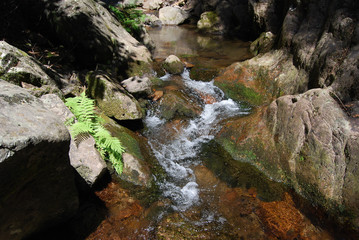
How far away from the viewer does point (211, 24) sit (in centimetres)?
1895

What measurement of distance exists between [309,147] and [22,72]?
6.03 metres

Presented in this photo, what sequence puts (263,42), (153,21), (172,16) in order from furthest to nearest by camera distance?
(172,16), (153,21), (263,42)

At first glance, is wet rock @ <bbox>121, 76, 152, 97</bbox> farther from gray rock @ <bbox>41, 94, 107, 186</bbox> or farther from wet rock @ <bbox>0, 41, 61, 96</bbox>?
gray rock @ <bbox>41, 94, 107, 186</bbox>

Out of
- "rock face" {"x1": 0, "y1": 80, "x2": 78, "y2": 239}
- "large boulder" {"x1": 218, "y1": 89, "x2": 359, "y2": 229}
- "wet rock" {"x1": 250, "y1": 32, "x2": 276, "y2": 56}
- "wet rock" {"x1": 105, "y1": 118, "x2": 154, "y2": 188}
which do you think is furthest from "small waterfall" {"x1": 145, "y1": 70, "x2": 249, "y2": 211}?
"wet rock" {"x1": 250, "y1": 32, "x2": 276, "y2": 56}

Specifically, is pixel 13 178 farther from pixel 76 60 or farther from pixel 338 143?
pixel 76 60

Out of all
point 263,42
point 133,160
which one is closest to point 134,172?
point 133,160

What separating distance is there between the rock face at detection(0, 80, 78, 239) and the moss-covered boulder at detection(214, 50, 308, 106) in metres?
6.85

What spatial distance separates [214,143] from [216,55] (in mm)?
7857

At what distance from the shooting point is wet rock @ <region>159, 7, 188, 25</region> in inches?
859

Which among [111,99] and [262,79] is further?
[262,79]

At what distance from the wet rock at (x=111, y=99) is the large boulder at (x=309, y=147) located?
8.98 feet

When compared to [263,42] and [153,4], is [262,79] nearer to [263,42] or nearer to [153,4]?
[263,42]

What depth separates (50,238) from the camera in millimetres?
3084

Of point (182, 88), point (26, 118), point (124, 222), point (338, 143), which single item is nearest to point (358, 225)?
point (338, 143)
